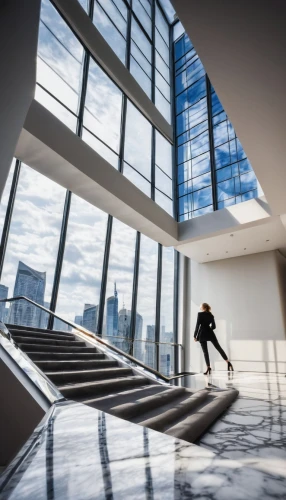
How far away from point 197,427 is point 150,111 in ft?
40.0

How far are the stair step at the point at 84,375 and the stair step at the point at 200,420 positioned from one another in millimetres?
1601

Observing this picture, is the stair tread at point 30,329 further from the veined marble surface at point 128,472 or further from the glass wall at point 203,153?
the glass wall at point 203,153

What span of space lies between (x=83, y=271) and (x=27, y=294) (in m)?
1.82

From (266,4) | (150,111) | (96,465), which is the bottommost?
(96,465)

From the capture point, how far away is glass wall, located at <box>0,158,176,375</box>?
680cm

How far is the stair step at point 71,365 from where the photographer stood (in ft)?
13.2

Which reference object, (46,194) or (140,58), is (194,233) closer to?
(46,194)

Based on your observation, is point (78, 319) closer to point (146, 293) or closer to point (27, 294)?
point (27, 294)

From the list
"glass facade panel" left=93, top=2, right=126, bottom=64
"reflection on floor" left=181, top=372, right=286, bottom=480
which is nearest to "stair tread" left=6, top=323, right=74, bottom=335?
"reflection on floor" left=181, top=372, right=286, bottom=480

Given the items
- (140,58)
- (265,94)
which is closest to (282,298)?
(265,94)

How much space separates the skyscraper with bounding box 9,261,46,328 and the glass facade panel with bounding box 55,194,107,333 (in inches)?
22.8

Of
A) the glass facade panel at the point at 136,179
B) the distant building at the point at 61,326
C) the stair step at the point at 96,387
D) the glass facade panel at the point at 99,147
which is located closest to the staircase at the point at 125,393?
the stair step at the point at 96,387

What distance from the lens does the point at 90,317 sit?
828 cm

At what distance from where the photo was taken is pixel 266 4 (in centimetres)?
300
